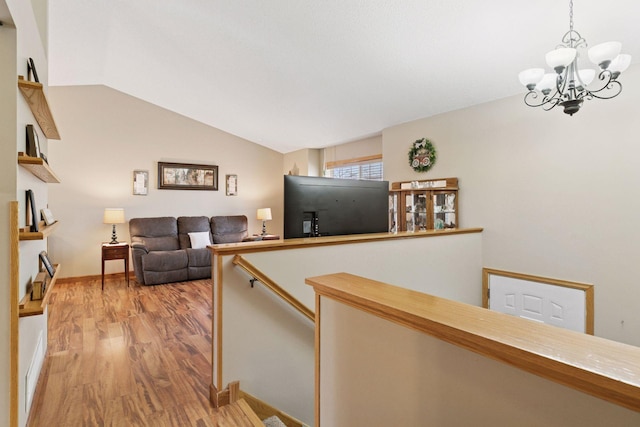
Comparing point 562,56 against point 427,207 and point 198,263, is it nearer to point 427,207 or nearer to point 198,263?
point 427,207

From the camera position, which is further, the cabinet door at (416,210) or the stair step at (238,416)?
the cabinet door at (416,210)

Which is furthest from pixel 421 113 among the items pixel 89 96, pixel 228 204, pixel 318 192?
pixel 89 96

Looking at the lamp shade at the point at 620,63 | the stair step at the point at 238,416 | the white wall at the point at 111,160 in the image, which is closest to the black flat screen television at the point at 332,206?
the stair step at the point at 238,416

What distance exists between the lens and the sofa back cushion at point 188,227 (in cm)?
606

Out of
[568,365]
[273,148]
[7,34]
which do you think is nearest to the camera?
[568,365]

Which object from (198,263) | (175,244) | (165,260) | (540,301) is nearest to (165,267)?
(165,260)

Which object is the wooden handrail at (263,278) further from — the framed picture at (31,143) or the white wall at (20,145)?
the framed picture at (31,143)

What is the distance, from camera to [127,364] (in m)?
2.68

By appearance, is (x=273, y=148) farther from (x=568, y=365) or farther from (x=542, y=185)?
(x=568, y=365)

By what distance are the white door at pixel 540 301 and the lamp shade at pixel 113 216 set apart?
217 inches

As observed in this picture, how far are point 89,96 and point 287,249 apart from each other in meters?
5.36

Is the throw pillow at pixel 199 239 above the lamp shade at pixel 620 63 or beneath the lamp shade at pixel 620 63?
beneath

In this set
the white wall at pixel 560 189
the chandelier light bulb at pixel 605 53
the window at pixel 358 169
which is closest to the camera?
the chandelier light bulb at pixel 605 53

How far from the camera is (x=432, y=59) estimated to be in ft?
10.8
